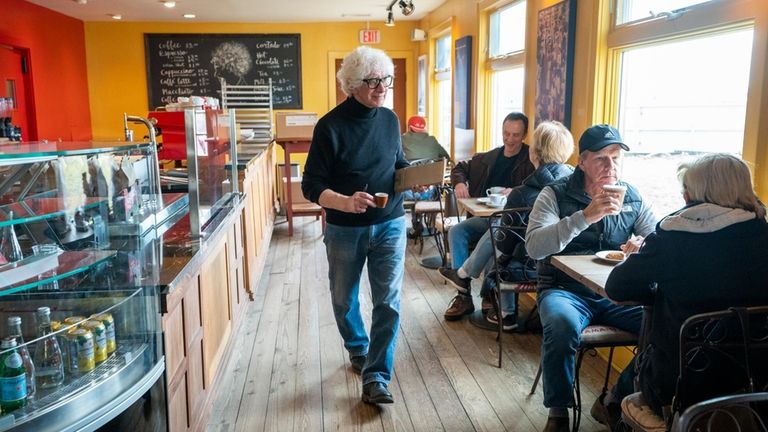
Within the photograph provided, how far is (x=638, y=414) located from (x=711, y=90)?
5.26 ft

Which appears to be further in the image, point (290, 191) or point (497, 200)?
point (290, 191)

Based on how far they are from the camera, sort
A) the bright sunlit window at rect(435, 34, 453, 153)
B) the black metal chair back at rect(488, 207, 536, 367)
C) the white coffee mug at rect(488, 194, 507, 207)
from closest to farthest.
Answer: the black metal chair back at rect(488, 207, 536, 367)
the white coffee mug at rect(488, 194, 507, 207)
the bright sunlit window at rect(435, 34, 453, 153)

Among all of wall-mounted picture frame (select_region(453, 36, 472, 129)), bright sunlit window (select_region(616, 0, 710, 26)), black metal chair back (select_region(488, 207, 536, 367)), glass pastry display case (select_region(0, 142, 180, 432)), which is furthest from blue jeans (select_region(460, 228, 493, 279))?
wall-mounted picture frame (select_region(453, 36, 472, 129))

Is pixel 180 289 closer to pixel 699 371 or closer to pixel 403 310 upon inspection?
pixel 699 371

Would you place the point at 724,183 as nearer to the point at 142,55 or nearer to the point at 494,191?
the point at 494,191

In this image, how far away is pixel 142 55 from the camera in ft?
27.8

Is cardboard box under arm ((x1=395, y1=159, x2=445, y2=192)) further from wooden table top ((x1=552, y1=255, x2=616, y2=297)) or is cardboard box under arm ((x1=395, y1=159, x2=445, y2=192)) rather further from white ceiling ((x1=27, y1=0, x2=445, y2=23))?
white ceiling ((x1=27, y1=0, x2=445, y2=23))

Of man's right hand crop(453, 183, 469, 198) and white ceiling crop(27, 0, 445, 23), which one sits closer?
man's right hand crop(453, 183, 469, 198)

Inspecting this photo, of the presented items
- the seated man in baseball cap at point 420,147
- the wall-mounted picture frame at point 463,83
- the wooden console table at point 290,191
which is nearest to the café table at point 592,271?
the seated man in baseball cap at point 420,147

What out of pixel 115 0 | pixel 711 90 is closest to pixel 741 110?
pixel 711 90

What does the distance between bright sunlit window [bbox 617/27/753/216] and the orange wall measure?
5044 mm

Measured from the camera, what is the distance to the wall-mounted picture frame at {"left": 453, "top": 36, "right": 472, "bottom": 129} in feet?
19.4

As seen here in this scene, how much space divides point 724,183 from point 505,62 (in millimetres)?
3533

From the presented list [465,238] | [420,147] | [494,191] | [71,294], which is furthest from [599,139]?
[420,147]
